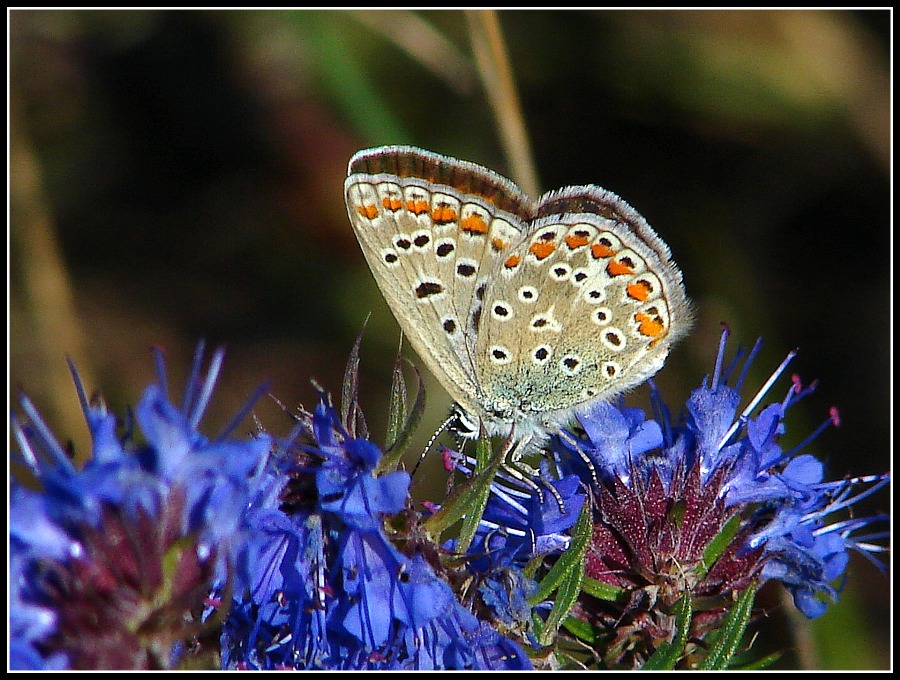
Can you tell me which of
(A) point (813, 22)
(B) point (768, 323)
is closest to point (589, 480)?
(B) point (768, 323)

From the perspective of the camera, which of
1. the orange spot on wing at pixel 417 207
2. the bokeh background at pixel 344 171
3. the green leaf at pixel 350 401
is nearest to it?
the green leaf at pixel 350 401

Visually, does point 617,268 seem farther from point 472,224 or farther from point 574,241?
point 472,224

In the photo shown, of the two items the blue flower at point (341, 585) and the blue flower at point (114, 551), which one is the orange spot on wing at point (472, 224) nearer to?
the blue flower at point (341, 585)

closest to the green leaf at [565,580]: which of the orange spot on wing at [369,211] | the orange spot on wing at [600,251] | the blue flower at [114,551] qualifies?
the blue flower at [114,551]

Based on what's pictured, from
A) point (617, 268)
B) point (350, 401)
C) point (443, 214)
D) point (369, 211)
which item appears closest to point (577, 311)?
point (617, 268)

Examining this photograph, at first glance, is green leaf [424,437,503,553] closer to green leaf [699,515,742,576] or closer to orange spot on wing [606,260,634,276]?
green leaf [699,515,742,576]
